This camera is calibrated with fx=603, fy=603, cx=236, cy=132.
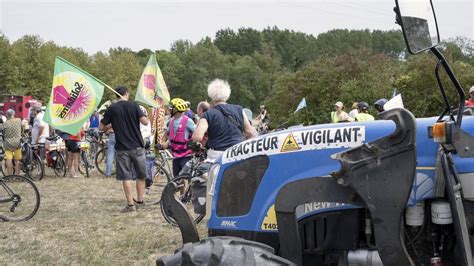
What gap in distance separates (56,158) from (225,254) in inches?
509

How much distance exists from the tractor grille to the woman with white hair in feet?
12.4

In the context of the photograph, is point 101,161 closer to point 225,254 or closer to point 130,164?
point 130,164

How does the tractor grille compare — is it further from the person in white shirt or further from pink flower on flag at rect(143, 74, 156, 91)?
pink flower on flag at rect(143, 74, 156, 91)

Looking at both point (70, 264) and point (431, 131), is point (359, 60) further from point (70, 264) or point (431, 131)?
point (431, 131)

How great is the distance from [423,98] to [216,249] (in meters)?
18.1

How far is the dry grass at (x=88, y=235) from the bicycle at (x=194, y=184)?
0.25 m

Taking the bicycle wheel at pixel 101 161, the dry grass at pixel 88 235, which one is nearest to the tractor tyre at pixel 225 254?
the dry grass at pixel 88 235

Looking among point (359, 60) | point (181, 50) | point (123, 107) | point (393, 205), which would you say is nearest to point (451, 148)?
point (393, 205)

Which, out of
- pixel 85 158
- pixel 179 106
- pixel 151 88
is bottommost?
pixel 85 158

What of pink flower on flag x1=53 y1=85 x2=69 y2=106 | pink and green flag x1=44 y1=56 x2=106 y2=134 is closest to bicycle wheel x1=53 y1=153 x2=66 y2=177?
pink and green flag x1=44 y1=56 x2=106 y2=134

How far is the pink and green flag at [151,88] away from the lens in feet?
51.5

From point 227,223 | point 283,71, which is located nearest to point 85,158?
point 227,223

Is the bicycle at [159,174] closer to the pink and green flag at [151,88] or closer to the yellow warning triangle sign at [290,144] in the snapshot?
the pink and green flag at [151,88]

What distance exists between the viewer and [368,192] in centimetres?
292
